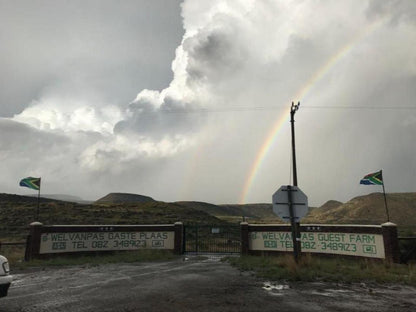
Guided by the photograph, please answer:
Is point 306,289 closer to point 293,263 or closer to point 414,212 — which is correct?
point 293,263

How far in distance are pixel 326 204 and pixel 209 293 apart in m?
127

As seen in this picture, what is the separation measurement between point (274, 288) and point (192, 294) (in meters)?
2.48

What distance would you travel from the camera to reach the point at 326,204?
12531 centimetres

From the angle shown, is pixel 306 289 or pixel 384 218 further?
pixel 384 218

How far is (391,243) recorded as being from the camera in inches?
546

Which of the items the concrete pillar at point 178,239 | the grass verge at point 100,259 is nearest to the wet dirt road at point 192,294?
the grass verge at point 100,259

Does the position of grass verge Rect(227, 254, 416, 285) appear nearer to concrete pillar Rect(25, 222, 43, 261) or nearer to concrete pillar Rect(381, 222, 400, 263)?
concrete pillar Rect(381, 222, 400, 263)

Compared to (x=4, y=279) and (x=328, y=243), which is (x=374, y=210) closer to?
(x=328, y=243)

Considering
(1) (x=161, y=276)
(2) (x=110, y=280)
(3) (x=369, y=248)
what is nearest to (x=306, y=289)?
(1) (x=161, y=276)

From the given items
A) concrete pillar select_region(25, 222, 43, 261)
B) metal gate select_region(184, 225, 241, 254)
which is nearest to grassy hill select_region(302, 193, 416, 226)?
metal gate select_region(184, 225, 241, 254)

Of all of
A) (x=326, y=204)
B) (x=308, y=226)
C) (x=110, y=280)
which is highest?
(x=326, y=204)

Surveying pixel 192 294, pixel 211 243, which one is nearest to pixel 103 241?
pixel 192 294

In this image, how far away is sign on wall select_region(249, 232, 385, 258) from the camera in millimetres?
14584

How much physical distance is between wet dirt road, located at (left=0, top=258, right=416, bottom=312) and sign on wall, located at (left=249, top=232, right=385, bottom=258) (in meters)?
5.58
